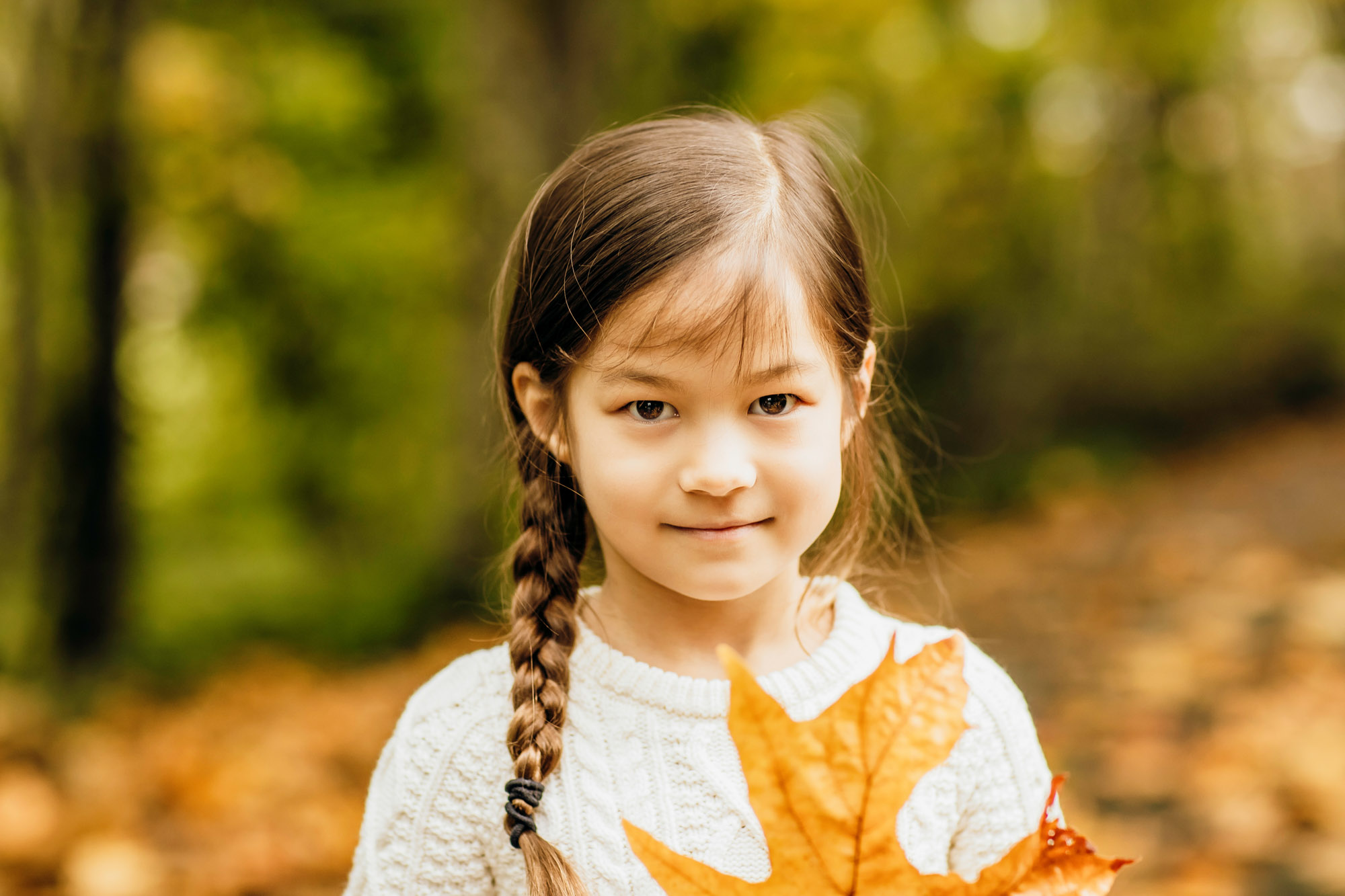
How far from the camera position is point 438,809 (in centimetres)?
128

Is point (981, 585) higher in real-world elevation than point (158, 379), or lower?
lower

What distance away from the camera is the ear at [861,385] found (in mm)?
1350

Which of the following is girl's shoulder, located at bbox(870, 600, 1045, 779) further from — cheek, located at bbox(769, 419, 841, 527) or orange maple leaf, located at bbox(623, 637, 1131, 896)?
orange maple leaf, located at bbox(623, 637, 1131, 896)

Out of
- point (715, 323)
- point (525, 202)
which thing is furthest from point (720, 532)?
point (525, 202)

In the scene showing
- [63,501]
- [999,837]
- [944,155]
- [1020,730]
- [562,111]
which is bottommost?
[999,837]

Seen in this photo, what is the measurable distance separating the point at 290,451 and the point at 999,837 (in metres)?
6.91

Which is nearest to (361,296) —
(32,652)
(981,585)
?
(32,652)

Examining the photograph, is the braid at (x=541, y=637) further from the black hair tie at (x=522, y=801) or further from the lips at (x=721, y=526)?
the lips at (x=721, y=526)

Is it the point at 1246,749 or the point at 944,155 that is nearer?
the point at 1246,749

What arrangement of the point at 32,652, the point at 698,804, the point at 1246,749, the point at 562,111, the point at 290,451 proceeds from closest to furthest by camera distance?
the point at 698,804 < the point at 1246,749 < the point at 32,652 < the point at 562,111 < the point at 290,451

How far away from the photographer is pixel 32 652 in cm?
Result: 387

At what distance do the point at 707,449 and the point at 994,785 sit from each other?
1.93ft

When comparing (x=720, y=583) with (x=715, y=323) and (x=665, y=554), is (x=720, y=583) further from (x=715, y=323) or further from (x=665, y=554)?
(x=715, y=323)

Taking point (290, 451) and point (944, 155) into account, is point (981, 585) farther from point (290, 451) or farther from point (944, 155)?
point (290, 451)
